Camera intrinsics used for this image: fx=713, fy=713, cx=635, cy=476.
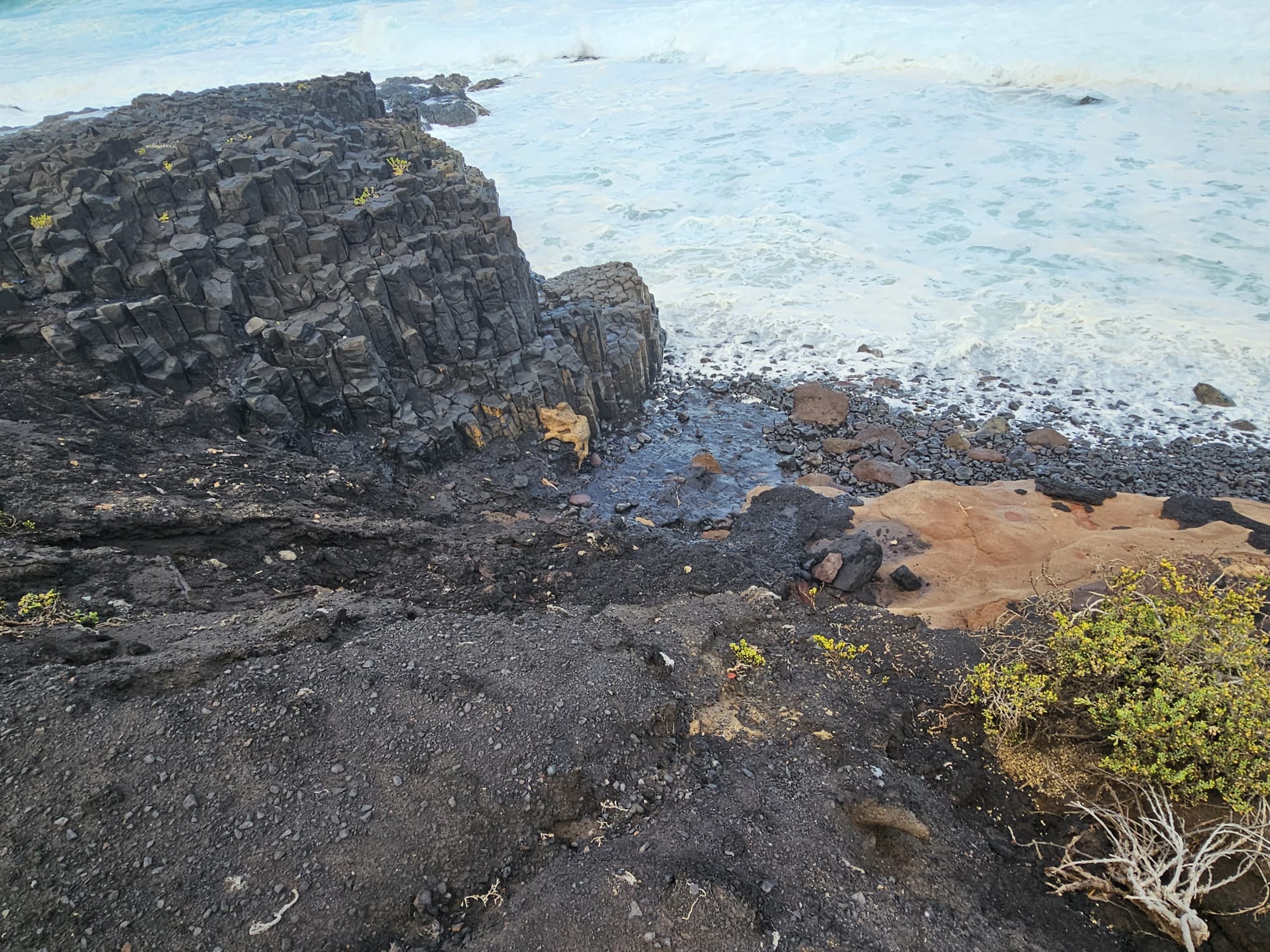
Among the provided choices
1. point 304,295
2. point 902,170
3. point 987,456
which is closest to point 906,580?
point 987,456

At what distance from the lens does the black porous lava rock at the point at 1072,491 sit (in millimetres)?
12477

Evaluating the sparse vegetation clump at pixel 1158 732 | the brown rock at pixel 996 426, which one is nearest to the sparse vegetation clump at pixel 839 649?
the sparse vegetation clump at pixel 1158 732

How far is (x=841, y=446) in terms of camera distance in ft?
49.2

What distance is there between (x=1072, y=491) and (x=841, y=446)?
4246 mm

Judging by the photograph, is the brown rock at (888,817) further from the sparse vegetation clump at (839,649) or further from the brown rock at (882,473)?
the brown rock at (882,473)

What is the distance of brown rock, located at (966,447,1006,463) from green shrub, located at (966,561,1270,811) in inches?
306

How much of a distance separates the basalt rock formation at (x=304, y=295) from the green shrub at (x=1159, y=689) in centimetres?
1046

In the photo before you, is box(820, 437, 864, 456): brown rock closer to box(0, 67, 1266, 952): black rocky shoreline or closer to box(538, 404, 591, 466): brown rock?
box(0, 67, 1266, 952): black rocky shoreline

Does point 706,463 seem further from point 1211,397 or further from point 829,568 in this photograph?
point 1211,397

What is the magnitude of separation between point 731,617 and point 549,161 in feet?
92.8

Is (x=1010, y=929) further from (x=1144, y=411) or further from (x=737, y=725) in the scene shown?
(x=1144, y=411)

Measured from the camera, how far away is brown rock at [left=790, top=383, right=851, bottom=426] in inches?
620

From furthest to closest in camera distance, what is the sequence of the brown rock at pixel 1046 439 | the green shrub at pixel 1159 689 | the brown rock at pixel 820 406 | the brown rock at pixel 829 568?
the brown rock at pixel 820 406, the brown rock at pixel 1046 439, the brown rock at pixel 829 568, the green shrub at pixel 1159 689

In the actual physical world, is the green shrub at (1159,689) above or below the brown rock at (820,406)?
above
